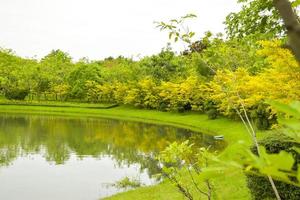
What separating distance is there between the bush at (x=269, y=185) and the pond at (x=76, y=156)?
7762 millimetres

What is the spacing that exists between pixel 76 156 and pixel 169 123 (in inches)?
749

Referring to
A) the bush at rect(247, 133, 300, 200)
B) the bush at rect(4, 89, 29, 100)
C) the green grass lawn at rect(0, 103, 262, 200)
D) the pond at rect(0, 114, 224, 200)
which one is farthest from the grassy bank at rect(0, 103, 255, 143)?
the bush at rect(247, 133, 300, 200)

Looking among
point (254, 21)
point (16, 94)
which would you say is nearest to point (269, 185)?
point (254, 21)

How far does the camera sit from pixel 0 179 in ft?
64.6

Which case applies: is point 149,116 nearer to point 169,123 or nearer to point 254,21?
point 169,123

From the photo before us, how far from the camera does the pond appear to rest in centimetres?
1856

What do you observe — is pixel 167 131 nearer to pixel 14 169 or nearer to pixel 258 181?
pixel 14 169

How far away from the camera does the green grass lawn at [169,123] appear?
45.1ft

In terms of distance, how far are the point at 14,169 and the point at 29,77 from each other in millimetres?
50379

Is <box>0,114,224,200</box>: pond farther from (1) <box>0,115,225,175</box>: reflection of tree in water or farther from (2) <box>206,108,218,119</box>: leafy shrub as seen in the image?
(2) <box>206,108,218,119</box>: leafy shrub

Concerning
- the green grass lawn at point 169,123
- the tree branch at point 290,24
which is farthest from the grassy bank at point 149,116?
the tree branch at point 290,24

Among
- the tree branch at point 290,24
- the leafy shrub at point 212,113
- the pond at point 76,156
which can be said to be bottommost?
the pond at point 76,156

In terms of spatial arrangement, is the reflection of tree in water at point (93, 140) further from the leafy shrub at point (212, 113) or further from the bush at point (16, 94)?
the bush at point (16, 94)

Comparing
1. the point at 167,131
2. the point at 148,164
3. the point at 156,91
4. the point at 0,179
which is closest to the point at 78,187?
the point at 0,179
